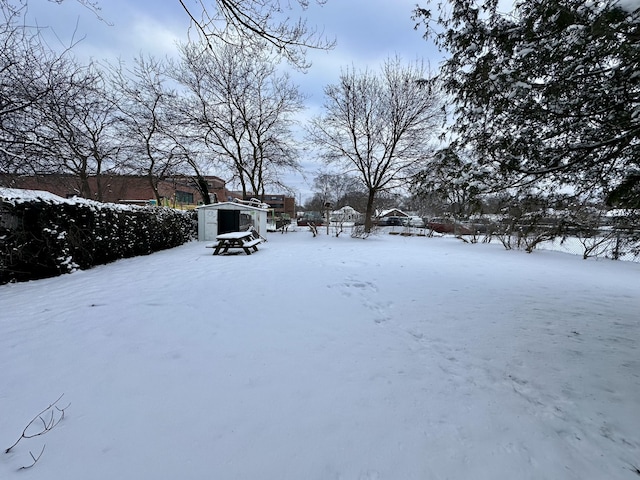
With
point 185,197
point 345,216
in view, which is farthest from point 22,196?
point 185,197

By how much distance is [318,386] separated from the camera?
7.00ft

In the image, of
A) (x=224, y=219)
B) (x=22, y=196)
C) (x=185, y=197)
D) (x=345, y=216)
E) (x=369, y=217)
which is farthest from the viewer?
(x=345, y=216)

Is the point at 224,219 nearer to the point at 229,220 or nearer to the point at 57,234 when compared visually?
the point at 229,220

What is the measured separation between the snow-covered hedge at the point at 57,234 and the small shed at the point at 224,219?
18.9 ft

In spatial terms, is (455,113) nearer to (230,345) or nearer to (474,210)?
(474,210)

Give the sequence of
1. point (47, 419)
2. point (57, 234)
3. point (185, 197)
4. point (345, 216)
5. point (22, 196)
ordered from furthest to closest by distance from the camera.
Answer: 1. point (345, 216)
2. point (185, 197)
3. point (57, 234)
4. point (22, 196)
5. point (47, 419)

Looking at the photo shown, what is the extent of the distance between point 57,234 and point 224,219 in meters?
10.1

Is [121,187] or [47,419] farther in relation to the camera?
[121,187]

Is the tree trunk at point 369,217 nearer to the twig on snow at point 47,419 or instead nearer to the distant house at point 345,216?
→ the distant house at point 345,216

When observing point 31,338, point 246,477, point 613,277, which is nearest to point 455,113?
point 246,477

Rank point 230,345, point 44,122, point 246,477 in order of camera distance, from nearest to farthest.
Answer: point 246,477 → point 230,345 → point 44,122

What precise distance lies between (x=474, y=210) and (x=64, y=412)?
4600 millimetres

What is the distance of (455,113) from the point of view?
11.9 ft

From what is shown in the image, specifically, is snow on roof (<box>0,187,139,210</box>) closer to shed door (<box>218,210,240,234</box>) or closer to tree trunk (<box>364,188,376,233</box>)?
shed door (<box>218,210,240,234</box>)
